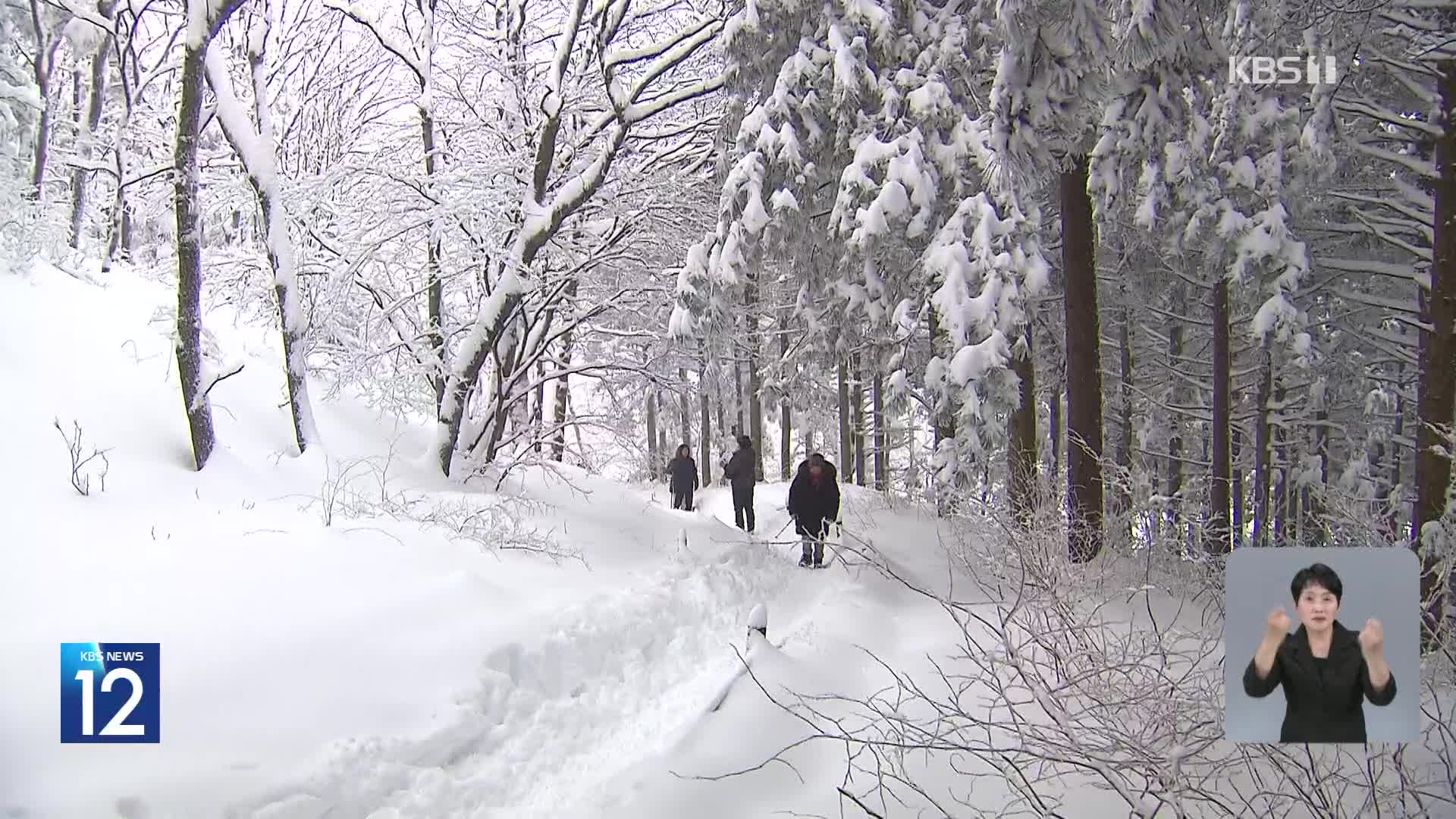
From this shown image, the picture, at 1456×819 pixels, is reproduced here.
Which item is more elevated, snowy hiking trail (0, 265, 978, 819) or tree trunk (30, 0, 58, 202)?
tree trunk (30, 0, 58, 202)

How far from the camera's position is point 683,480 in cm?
1581

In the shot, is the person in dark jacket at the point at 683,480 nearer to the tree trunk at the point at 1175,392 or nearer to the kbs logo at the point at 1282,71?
the tree trunk at the point at 1175,392

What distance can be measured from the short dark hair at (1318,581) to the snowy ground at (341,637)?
2318mm

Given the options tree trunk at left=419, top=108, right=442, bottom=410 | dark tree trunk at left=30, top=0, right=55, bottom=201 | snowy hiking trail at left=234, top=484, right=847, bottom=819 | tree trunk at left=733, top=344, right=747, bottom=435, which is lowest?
snowy hiking trail at left=234, top=484, right=847, bottom=819

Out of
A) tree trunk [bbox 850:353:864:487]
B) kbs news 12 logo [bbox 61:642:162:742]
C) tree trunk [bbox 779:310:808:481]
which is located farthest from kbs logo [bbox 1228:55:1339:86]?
tree trunk [bbox 850:353:864:487]

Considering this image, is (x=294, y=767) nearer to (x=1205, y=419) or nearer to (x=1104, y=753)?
(x=1104, y=753)

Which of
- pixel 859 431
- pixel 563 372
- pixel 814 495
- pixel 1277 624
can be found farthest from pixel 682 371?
pixel 1277 624

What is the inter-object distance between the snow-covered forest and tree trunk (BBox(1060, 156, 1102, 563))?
2.6 inches

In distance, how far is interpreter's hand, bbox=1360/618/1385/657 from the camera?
2.24m

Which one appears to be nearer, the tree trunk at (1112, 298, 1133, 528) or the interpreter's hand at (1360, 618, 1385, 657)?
the interpreter's hand at (1360, 618, 1385, 657)

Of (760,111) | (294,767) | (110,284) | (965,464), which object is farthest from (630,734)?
(110,284)

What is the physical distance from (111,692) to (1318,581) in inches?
196

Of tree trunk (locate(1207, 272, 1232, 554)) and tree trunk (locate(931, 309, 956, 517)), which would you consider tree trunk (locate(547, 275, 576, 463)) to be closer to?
tree trunk (locate(931, 309, 956, 517))

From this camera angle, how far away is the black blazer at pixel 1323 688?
2264 millimetres
